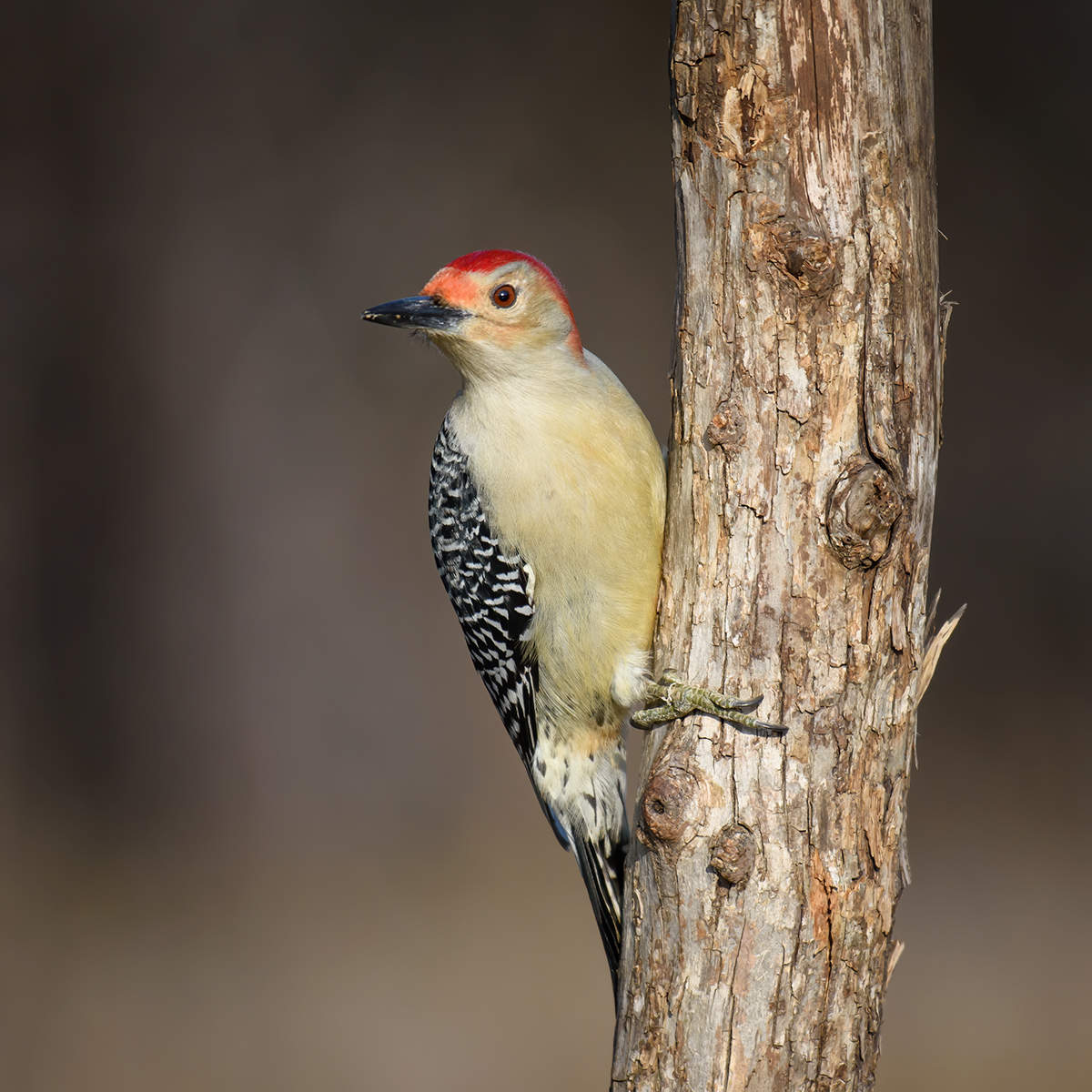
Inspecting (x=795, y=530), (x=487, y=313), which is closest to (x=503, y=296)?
(x=487, y=313)

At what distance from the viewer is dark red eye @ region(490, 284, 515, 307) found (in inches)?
112

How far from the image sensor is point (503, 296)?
9.34 ft

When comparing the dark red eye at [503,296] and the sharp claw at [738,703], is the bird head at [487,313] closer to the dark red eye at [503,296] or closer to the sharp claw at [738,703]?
the dark red eye at [503,296]

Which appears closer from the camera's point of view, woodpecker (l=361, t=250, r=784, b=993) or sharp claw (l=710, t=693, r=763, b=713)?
sharp claw (l=710, t=693, r=763, b=713)

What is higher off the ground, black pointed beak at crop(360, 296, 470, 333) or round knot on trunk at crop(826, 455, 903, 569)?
black pointed beak at crop(360, 296, 470, 333)

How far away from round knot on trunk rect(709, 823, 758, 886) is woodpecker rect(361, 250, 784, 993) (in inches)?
12.0

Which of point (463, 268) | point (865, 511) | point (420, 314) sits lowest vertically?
point (865, 511)

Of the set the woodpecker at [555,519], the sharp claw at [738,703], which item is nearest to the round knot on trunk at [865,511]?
the sharp claw at [738,703]

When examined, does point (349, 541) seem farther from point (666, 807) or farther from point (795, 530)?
point (795, 530)

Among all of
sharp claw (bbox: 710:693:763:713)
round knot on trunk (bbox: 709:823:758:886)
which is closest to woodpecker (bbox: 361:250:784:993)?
sharp claw (bbox: 710:693:763:713)

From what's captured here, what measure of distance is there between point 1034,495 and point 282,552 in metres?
3.97

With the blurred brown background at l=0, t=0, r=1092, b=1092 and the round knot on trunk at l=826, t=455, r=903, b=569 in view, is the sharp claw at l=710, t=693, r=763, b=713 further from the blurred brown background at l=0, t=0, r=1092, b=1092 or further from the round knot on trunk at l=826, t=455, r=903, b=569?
the blurred brown background at l=0, t=0, r=1092, b=1092

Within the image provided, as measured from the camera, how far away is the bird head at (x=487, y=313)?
2.80 m

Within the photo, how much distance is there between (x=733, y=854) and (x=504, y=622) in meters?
1.00
